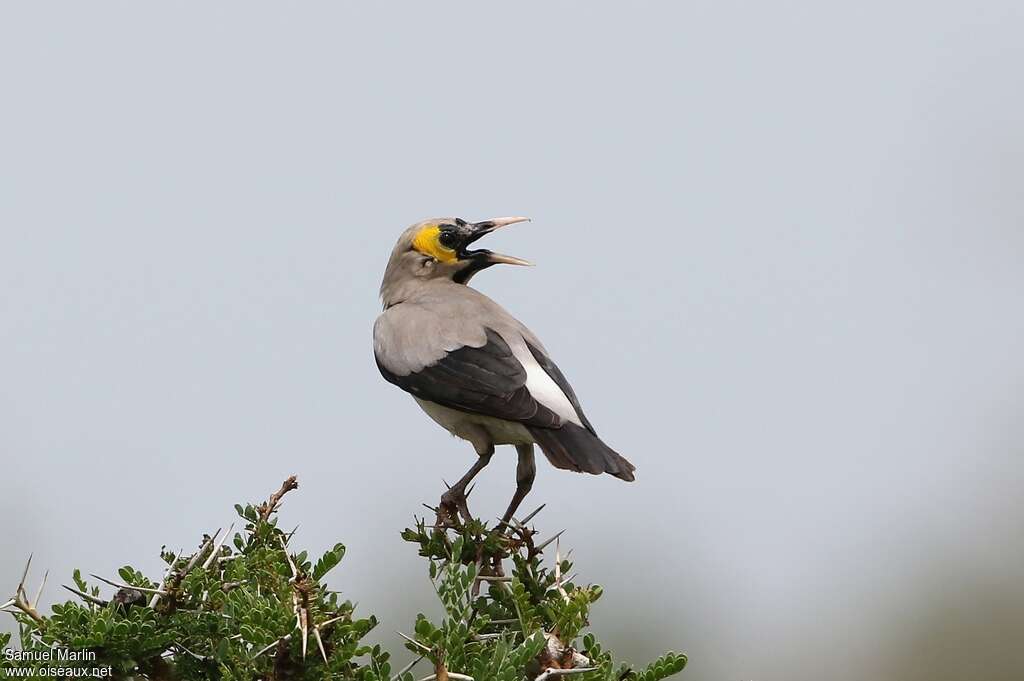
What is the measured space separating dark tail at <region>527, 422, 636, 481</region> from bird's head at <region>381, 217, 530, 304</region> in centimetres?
184

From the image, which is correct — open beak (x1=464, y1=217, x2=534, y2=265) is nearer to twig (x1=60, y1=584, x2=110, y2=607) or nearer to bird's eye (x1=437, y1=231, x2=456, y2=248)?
bird's eye (x1=437, y1=231, x2=456, y2=248)

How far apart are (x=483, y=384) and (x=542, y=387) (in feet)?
0.96

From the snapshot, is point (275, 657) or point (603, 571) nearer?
point (275, 657)

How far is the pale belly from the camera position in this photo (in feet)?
21.3

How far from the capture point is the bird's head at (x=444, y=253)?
25.9 feet

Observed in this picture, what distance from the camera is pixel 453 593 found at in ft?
13.0

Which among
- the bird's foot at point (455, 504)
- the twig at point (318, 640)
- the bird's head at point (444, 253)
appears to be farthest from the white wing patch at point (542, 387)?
the twig at point (318, 640)

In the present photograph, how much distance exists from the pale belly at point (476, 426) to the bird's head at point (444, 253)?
110 centimetres

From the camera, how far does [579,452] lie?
19.8ft

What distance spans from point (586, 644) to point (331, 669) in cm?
84

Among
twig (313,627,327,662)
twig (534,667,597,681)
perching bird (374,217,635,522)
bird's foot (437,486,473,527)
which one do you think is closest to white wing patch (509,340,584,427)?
perching bird (374,217,635,522)

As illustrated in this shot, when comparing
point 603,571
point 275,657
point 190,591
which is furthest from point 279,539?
point 603,571

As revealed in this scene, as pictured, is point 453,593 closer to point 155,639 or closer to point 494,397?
point 155,639

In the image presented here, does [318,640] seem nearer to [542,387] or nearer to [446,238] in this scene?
[542,387]
